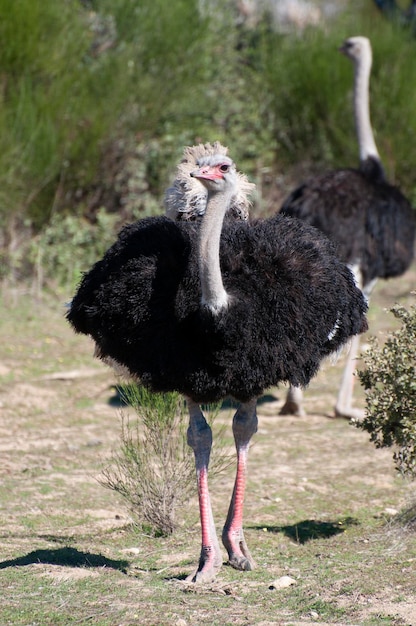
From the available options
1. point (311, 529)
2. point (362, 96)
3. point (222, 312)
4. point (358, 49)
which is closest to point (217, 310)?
point (222, 312)

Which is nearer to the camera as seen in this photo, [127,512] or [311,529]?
[311,529]

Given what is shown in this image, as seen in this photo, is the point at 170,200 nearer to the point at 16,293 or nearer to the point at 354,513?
the point at 354,513

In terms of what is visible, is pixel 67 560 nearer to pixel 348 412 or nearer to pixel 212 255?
pixel 212 255

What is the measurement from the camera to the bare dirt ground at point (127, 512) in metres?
3.97

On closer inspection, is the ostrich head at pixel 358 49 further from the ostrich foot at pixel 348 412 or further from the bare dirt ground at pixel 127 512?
the ostrich foot at pixel 348 412

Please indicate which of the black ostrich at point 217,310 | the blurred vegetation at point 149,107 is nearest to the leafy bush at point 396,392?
the black ostrich at point 217,310

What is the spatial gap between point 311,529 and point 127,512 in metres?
0.99

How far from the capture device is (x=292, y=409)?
7.73 m

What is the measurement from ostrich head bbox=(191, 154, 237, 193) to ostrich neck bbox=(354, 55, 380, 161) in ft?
14.4

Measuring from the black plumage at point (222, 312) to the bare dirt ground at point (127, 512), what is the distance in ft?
2.85

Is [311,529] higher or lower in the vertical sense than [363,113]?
lower

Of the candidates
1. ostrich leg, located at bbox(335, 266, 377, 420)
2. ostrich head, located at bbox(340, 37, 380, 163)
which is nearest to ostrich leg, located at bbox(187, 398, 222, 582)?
ostrich leg, located at bbox(335, 266, 377, 420)

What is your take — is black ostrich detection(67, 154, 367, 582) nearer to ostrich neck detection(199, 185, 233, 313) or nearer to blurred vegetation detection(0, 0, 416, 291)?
ostrich neck detection(199, 185, 233, 313)

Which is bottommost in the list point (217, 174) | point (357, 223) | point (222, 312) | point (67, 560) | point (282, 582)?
point (67, 560)
